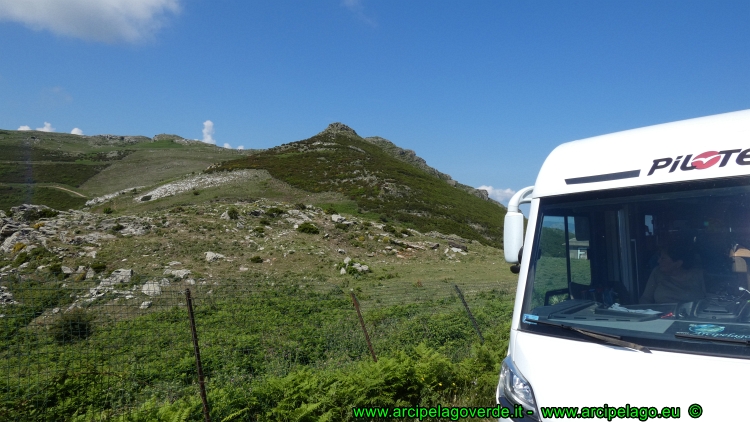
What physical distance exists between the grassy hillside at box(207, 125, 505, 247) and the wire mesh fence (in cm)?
3284

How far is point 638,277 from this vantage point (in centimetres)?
372

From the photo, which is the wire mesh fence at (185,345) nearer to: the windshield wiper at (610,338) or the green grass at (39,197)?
the windshield wiper at (610,338)

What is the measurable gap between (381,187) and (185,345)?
45721 millimetres

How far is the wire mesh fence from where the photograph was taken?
16.5 feet

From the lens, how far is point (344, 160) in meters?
65.7

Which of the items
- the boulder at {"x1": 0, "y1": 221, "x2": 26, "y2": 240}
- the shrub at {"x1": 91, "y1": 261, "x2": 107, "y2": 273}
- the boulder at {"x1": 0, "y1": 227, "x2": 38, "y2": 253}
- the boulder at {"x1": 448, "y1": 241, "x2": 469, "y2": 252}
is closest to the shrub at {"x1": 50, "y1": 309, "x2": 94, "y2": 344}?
the shrub at {"x1": 91, "y1": 261, "x2": 107, "y2": 273}

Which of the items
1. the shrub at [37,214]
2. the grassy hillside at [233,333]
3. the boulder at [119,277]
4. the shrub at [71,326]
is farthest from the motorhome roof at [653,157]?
the shrub at [37,214]

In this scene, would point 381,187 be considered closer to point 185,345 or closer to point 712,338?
point 185,345

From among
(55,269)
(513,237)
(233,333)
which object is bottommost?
(233,333)

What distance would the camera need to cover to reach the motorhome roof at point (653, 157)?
3248 millimetres

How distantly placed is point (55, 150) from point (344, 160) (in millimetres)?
80728

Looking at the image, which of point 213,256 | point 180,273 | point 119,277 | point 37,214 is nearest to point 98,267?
point 180,273

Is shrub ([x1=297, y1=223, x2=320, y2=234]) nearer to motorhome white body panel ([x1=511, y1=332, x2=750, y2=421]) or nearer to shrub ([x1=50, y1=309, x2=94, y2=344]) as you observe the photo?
shrub ([x1=50, y1=309, x2=94, y2=344])

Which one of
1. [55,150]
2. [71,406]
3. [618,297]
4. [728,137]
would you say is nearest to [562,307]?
[618,297]
